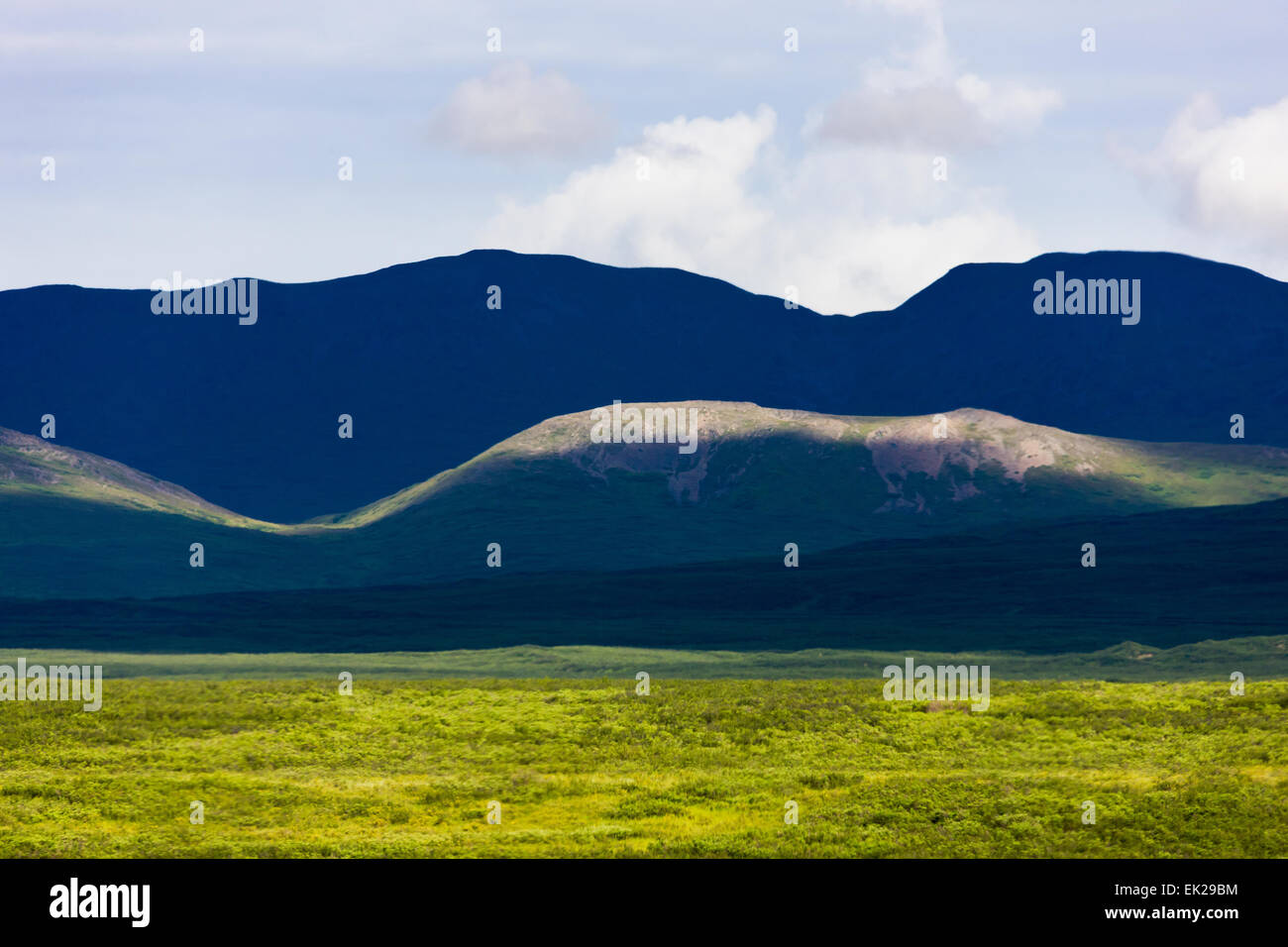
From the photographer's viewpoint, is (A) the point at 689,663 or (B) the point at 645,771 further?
(A) the point at 689,663

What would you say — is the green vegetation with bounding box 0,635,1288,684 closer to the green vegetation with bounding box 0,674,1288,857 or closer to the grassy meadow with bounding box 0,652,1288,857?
the grassy meadow with bounding box 0,652,1288,857

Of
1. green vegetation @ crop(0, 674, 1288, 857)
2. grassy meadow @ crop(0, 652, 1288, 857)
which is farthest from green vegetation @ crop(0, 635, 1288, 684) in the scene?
green vegetation @ crop(0, 674, 1288, 857)

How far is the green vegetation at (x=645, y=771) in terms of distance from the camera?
4038 cm

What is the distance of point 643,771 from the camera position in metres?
50.5

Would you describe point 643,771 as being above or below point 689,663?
below

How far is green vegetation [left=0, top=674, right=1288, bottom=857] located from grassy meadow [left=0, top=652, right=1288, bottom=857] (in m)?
0.13

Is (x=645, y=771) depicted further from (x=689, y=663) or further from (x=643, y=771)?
(x=689, y=663)

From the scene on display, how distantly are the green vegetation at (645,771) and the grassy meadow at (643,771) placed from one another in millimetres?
127

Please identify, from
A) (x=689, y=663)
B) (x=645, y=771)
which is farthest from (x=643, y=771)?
(x=689, y=663)

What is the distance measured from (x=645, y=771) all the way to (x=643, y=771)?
0.22 feet

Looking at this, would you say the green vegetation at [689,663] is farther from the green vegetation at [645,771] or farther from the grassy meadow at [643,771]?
the green vegetation at [645,771]
